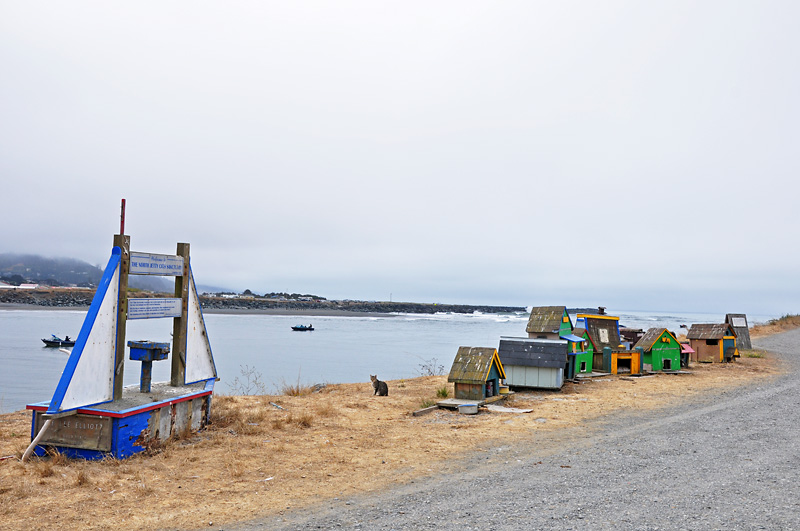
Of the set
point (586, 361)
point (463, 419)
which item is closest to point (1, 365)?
point (463, 419)

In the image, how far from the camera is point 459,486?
20.7 feet

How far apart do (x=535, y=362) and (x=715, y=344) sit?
1231 centimetres

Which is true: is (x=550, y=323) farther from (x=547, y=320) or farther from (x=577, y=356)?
(x=577, y=356)

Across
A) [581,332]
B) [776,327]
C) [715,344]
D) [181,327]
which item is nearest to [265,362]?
[581,332]

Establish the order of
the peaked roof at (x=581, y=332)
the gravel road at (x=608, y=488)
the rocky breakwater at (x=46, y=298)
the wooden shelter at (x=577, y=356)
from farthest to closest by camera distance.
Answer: the rocky breakwater at (x=46, y=298)
the peaked roof at (x=581, y=332)
the wooden shelter at (x=577, y=356)
the gravel road at (x=608, y=488)

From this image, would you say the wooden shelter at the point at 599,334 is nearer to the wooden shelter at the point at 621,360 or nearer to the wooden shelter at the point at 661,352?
the wooden shelter at the point at 621,360

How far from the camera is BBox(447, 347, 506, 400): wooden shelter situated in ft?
40.2

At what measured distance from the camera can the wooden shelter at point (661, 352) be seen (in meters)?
18.6

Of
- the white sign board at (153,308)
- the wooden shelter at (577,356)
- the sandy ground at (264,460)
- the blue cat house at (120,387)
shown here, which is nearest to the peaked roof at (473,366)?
the sandy ground at (264,460)

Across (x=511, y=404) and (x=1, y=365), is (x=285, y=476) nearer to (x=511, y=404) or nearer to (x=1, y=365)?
(x=511, y=404)

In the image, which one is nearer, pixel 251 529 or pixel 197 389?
pixel 251 529

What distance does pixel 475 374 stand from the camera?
1232 centimetres

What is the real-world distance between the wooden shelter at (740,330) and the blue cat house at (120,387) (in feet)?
86.0

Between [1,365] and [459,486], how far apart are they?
2578cm
